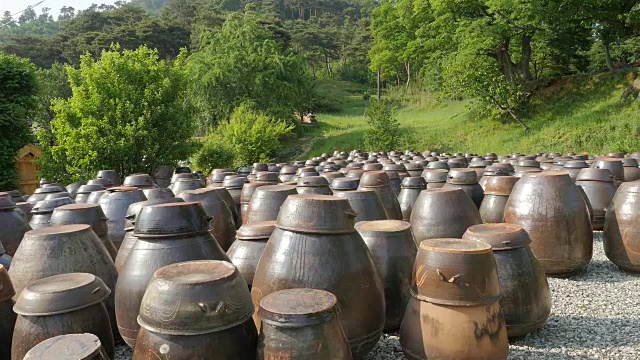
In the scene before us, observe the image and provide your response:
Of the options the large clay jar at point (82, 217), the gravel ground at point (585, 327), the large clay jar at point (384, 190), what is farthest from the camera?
the large clay jar at point (384, 190)

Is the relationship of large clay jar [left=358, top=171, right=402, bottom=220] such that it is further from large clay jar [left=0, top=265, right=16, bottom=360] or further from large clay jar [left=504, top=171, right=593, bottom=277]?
large clay jar [left=0, top=265, right=16, bottom=360]

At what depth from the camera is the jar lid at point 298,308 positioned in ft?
11.0

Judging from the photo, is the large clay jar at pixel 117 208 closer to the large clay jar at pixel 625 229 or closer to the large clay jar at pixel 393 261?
the large clay jar at pixel 393 261

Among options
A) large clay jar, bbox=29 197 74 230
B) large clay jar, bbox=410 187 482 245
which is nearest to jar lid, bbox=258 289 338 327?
large clay jar, bbox=410 187 482 245

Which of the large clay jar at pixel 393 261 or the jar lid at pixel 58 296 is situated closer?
the jar lid at pixel 58 296

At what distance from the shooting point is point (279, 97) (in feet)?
107

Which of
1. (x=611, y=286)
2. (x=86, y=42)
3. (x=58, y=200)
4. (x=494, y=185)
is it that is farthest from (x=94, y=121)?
(x=86, y=42)

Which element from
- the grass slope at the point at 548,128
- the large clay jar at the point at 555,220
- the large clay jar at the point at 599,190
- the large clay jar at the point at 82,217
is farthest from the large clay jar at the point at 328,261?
the grass slope at the point at 548,128

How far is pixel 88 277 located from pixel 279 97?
95.1 feet

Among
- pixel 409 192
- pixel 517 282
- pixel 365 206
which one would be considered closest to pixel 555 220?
pixel 517 282

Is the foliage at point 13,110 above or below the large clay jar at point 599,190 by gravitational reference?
above

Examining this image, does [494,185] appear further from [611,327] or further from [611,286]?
[611,327]

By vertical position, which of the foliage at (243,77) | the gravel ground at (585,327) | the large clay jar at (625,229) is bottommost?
the gravel ground at (585,327)

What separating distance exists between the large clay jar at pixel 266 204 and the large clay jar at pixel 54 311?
8.45 ft
